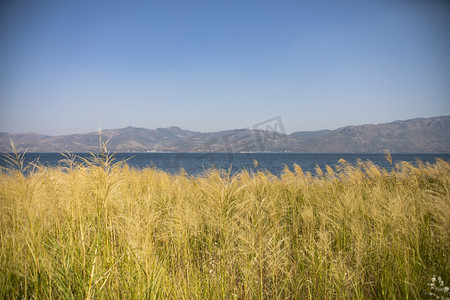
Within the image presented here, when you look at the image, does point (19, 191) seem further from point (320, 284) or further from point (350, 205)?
point (350, 205)

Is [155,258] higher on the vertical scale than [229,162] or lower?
higher

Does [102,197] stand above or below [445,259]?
above

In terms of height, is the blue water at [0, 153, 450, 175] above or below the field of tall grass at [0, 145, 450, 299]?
below

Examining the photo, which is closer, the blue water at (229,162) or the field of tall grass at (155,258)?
the field of tall grass at (155,258)

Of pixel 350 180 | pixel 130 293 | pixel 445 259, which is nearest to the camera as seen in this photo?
pixel 130 293

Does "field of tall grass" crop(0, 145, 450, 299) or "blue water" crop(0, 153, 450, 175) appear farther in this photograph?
"blue water" crop(0, 153, 450, 175)

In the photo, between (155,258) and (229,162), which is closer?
(155,258)

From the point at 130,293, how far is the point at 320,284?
184 centimetres

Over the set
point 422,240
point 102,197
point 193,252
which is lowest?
point 193,252

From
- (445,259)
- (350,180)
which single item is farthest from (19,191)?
(350,180)

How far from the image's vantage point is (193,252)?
10.1 ft

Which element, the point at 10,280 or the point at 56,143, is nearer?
the point at 10,280

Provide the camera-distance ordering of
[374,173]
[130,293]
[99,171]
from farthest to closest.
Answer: [374,173]
[99,171]
[130,293]

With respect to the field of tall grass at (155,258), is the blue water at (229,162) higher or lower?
lower
